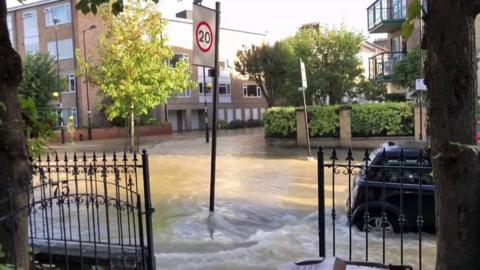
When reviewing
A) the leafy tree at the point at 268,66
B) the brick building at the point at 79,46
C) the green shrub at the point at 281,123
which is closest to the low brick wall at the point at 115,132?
the brick building at the point at 79,46

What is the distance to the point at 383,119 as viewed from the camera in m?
20.6

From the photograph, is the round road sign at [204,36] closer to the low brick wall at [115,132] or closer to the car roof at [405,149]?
the car roof at [405,149]

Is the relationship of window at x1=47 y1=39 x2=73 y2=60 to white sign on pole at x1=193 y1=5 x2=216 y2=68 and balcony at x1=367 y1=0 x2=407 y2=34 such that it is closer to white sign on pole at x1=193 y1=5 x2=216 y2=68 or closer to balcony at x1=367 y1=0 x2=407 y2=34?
balcony at x1=367 y1=0 x2=407 y2=34

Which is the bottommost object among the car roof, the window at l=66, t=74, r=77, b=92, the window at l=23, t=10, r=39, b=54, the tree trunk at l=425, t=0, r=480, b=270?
the car roof

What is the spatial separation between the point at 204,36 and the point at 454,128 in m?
6.02

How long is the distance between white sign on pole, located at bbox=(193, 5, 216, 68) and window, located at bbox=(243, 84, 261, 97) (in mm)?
49718

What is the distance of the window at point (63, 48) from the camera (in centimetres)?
4260

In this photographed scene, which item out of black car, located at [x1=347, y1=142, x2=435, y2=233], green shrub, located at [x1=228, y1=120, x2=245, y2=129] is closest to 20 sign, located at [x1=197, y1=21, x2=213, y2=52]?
black car, located at [x1=347, y1=142, x2=435, y2=233]

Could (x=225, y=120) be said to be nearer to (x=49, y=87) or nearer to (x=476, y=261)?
(x=49, y=87)

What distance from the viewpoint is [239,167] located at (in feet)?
53.9

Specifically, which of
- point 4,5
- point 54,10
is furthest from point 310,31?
point 4,5

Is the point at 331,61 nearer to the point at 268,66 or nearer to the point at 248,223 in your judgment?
the point at 268,66

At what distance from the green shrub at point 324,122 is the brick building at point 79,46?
54.5ft

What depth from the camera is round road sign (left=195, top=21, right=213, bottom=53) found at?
826 centimetres
